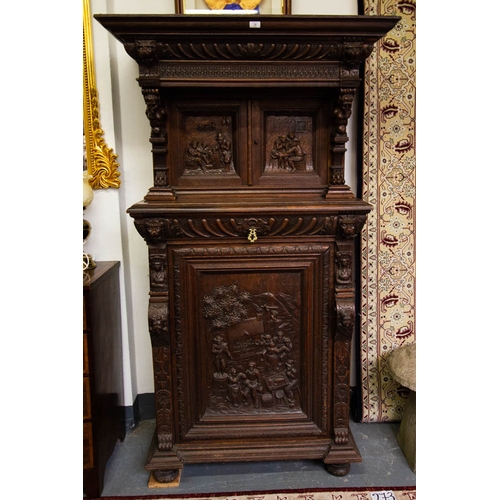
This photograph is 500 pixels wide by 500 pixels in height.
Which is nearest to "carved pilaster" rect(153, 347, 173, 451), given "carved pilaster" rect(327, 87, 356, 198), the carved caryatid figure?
the carved caryatid figure

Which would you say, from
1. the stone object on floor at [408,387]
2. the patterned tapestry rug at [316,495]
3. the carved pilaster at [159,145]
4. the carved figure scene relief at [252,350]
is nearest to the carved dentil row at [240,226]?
the carved pilaster at [159,145]

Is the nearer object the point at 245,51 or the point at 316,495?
the point at 245,51

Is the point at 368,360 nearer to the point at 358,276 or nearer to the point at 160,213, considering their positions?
the point at 358,276

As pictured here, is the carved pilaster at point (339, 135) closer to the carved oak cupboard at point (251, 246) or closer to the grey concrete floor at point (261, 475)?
the carved oak cupboard at point (251, 246)

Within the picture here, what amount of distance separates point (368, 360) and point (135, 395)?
4.22 feet

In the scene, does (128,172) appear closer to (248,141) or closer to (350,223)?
(248,141)

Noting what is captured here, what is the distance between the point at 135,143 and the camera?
83.9 inches

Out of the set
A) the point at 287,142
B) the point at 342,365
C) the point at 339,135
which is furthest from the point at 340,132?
the point at 342,365

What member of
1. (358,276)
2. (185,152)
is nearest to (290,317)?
(358,276)

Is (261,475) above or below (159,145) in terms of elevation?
below

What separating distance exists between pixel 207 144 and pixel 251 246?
0.50 meters

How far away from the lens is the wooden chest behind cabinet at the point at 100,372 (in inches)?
68.9

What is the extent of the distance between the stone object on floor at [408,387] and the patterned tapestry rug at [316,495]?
174mm

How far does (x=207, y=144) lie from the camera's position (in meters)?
1.84
